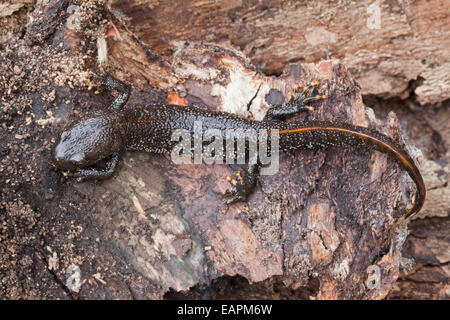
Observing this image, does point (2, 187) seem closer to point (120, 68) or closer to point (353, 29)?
point (120, 68)

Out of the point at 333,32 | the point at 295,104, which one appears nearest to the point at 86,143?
the point at 295,104

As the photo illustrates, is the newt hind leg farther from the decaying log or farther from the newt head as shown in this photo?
the newt head

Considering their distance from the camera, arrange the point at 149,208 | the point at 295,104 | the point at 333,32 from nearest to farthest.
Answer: the point at 149,208 → the point at 295,104 → the point at 333,32

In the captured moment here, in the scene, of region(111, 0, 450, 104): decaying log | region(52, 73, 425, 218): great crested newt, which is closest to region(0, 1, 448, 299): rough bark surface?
region(52, 73, 425, 218): great crested newt

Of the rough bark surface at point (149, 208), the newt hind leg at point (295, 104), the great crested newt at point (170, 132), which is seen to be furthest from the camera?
the newt hind leg at point (295, 104)

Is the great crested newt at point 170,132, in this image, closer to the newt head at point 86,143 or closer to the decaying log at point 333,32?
the newt head at point 86,143

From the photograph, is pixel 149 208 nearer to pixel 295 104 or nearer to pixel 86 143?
pixel 86 143

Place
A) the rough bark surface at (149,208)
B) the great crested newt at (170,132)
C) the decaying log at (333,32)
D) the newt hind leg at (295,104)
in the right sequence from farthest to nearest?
the decaying log at (333,32), the newt hind leg at (295,104), the great crested newt at (170,132), the rough bark surface at (149,208)

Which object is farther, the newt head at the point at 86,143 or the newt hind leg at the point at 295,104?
the newt hind leg at the point at 295,104

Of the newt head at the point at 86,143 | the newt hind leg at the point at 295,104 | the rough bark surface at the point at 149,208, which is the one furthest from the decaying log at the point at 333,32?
the newt head at the point at 86,143
